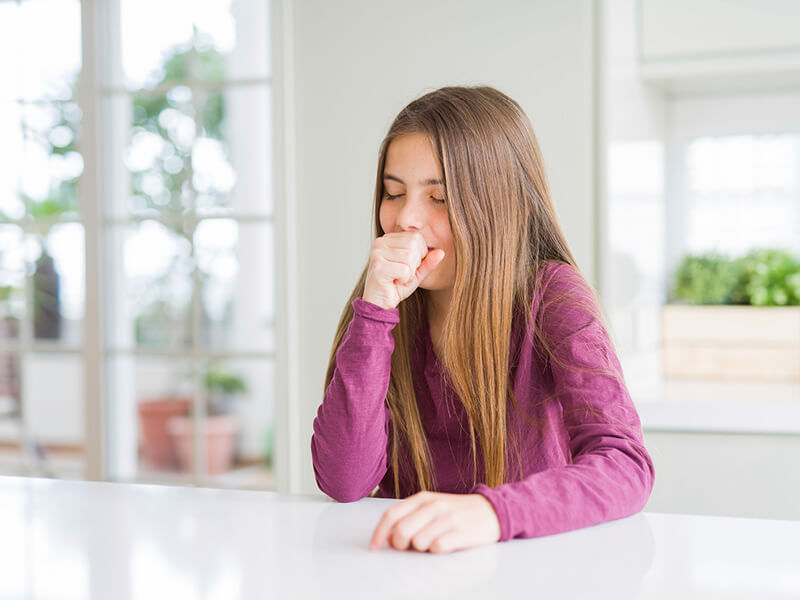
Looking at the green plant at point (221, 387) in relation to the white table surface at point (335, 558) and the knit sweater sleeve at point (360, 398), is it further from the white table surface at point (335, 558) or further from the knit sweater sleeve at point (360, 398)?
the white table surface at point (335, 558)

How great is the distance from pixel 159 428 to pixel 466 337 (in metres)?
3.94

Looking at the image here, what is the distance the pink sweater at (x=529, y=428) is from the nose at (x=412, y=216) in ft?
0.43

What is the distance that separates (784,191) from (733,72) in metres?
0.60

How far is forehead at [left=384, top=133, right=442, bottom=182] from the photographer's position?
1104 millimetres

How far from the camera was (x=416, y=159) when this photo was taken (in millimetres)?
1109

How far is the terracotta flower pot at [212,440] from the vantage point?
457cm

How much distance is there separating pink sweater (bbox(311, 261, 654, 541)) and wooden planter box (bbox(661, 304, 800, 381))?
4.36ft

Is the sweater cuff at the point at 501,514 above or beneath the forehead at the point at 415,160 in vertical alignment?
beneath

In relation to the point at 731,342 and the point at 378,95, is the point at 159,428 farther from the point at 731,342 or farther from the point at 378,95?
the point at 731,342

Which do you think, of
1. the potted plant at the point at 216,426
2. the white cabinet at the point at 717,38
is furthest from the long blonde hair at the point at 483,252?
the potted plant at the point at 216,426

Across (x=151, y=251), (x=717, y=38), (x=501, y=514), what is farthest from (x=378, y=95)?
(x=151, y=251)

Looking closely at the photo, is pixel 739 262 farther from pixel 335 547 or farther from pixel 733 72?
pixel 335 547

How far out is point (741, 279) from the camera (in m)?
2.42

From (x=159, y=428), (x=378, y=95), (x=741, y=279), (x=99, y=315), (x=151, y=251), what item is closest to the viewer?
(x=378, y=95)
